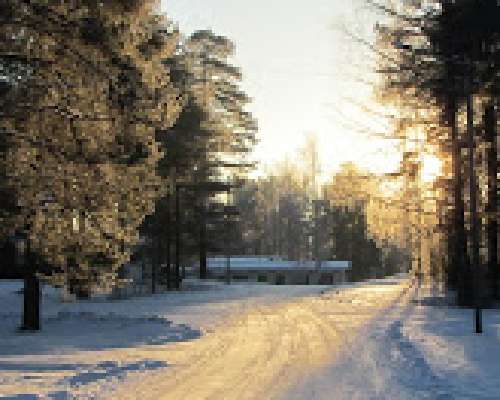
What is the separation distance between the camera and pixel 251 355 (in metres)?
14.5

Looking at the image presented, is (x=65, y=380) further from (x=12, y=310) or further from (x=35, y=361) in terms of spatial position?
(x=12, y=310)

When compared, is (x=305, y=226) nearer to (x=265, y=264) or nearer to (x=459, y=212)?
(x=265, y=264)

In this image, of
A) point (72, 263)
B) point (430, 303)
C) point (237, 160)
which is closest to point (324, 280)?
point (237, 160)

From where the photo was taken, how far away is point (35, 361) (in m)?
13.9

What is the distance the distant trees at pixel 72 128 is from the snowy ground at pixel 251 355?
252 cm

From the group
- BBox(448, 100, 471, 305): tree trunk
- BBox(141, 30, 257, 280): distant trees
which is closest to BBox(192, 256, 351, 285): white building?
BBox(141, 30, 257, 280): distant trees

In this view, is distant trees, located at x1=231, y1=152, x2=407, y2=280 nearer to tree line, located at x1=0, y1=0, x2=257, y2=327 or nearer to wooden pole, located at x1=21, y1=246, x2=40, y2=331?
wooden pole, located at x1=21, y1=246, x2=40, y2=331

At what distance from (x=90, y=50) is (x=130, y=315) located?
36.7ft

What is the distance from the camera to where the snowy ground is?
1048 centimetres

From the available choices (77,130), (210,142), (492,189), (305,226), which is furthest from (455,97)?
(305,226)

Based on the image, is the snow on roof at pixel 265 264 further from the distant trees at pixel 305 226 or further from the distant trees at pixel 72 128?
the distant trees at pixel 72 128

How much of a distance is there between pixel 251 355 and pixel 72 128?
654cm

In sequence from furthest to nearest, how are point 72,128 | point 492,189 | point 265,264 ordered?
point 265,264 → point 492,189 → point 72,128

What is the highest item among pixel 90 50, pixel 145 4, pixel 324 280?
pixel 145 4
